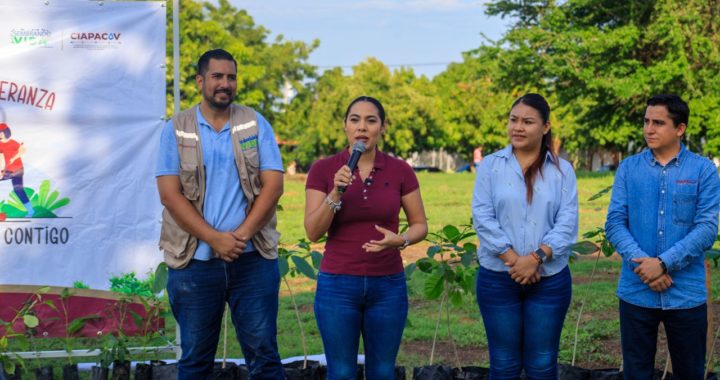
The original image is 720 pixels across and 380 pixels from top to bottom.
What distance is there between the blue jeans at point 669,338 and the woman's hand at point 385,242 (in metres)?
1.21

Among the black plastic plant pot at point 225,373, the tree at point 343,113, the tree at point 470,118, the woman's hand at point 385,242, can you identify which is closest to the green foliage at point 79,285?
the black plastic plant pot at point 225,373

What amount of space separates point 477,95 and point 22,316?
2754 inches

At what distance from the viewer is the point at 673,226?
13.1 feet

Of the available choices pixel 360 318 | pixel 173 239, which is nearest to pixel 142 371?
pixel 173 239

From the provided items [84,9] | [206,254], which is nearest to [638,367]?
[206,254]

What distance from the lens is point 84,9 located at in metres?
5.20

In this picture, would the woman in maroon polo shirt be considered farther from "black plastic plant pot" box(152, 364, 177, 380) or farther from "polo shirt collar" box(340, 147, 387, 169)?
"black plastic plant pot" box(152, 364, 177, 380)

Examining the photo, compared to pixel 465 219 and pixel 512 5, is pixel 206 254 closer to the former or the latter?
pixel 465 219

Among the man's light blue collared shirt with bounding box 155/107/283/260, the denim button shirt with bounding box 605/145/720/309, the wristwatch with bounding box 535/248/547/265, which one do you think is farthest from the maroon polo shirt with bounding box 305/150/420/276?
the denim button shirt with bounding box 605/145/720/309

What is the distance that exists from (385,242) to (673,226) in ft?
4.51

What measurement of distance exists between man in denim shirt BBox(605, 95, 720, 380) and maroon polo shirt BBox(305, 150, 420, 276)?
1.11 meters

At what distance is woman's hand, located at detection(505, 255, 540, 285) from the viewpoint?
3.84 metres

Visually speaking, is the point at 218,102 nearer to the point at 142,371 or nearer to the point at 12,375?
the point at 142,371

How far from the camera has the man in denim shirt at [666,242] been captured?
396cm
